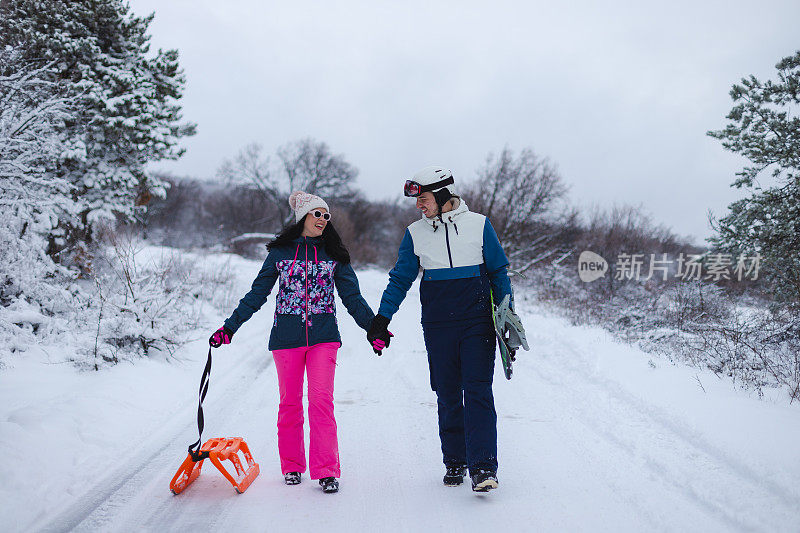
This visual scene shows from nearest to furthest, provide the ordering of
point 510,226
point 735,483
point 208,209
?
1. point 735,483
2. point 510,226
3. point 208,209

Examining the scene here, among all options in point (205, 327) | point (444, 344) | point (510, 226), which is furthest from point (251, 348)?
point (510, 226)

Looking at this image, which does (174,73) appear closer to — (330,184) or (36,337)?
(36,337)

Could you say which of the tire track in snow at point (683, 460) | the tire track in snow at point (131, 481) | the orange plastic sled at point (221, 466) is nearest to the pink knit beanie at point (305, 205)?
the orange plastic sled at point (221, 466)

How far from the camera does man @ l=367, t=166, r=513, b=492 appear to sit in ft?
10.7

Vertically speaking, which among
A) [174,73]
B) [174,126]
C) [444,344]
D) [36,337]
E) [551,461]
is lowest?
[551,461]

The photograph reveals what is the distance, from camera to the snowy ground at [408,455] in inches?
112

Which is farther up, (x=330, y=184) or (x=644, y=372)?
(x=330, y=184)

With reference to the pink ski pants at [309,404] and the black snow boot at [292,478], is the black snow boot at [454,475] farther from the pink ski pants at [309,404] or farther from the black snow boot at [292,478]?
the black snow boot at [292,478]

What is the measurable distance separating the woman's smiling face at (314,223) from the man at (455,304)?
0.66 metres

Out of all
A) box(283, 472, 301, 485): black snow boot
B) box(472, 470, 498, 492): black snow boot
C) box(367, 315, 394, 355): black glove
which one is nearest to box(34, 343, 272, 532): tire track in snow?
box(283, 472, 301, 485): black snow boot

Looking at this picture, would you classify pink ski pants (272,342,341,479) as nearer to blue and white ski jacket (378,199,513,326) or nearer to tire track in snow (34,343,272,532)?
blue and white ski jacket (378,199,513,326)

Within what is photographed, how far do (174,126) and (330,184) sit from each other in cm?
3985

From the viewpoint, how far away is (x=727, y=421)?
3.96 metres

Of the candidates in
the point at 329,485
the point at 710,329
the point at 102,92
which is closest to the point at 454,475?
the point at 329,485
